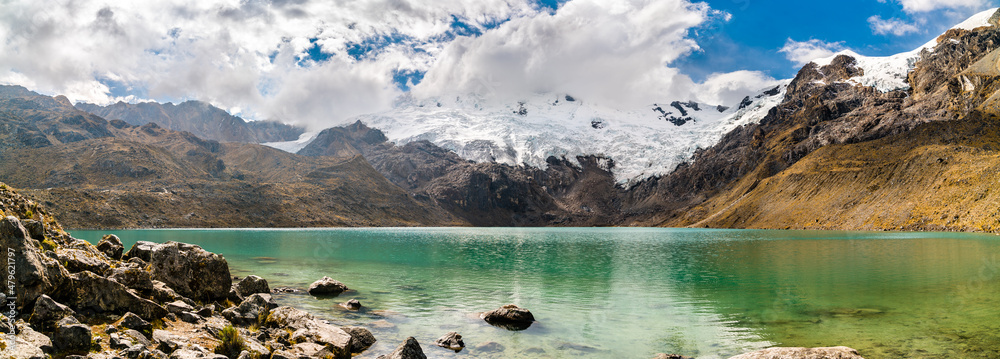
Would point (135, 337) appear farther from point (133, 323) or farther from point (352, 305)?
point (352, 305)

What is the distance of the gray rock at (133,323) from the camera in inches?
602

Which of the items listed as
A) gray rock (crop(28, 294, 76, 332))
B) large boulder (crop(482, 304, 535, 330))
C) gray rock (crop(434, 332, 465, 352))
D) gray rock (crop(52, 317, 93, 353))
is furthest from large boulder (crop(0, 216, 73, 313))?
large boulder (crop(482, 304, 535, 330))

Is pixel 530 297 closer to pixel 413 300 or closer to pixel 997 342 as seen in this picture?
pixel 413 300

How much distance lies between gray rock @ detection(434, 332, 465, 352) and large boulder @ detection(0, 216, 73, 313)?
46.2 feet

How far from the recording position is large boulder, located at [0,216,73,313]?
13031mm

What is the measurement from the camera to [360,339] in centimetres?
2144

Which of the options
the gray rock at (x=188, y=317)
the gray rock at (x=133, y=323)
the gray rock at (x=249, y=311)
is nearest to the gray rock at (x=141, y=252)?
A: the gray rock at (x=249, y=311)

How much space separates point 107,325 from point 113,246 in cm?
1549

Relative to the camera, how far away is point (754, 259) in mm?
63188

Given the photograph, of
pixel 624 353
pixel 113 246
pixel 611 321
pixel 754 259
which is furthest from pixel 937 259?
pixel 113 246

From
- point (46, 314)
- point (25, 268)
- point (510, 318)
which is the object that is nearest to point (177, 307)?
point (25, 268)

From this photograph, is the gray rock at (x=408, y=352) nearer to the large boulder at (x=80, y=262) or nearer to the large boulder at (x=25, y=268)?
the large boulder at (x=25, y=268)

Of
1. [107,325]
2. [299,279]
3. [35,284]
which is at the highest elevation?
[35,284]

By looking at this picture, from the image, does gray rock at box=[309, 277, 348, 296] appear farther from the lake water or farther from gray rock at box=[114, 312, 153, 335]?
gray rock at box=[114, 312, 153, 335]
